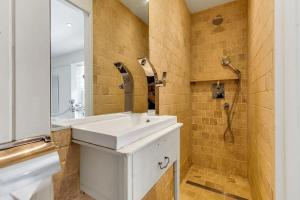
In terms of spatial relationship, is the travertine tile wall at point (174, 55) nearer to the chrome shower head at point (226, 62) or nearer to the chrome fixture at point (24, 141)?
the chrome shower head at point (226, 62)

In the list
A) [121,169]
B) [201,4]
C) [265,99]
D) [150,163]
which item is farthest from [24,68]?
[201,4]

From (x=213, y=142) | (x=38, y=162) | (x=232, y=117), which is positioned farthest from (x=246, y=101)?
(x=38, y=162)

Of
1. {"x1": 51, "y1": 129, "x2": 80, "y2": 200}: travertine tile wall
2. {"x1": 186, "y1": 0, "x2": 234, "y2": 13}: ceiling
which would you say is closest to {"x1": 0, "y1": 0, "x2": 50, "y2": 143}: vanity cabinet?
{"x1": 51, "y1": 129, "x2": 80, "y2": 200}: travertine tile wall

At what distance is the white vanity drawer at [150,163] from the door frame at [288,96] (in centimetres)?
→ 47

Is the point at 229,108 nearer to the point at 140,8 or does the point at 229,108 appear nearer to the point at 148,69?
the point at 148,69

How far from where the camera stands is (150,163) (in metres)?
0.69

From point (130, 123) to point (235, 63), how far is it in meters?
1.82

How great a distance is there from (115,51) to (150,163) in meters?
0.69

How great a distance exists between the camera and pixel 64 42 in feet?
2.22

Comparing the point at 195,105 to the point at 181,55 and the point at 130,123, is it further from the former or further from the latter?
the point at 130,123

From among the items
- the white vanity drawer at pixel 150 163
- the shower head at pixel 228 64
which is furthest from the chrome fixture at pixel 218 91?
the white vanity drawer at pixel 150 163

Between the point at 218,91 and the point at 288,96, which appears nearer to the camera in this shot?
the point at 288,96

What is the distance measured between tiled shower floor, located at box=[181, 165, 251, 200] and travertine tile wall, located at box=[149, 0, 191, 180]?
0.51ft

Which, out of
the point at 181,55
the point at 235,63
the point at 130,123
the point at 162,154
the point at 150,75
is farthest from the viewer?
the point at 235,63
